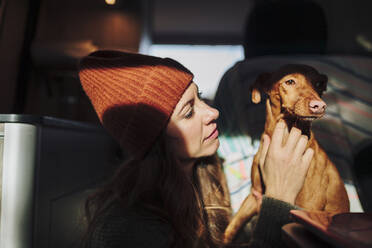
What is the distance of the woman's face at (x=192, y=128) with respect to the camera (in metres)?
0.80

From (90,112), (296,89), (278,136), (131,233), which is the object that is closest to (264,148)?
(278,136)

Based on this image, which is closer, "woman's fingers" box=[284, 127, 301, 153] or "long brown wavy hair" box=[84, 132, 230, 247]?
"woman's fingers" box=[284, 127, 301, 153]

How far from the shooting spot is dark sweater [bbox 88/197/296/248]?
0.70m

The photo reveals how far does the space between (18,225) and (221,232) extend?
22.4 inches

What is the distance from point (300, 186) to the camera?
0.70m

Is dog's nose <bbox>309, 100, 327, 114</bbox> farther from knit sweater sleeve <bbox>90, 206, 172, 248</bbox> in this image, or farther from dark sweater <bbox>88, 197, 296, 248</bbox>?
knit sweater sleeve <bbox>90, 206, 172, 248</bbox>

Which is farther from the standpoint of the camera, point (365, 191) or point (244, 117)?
point (244, 117)

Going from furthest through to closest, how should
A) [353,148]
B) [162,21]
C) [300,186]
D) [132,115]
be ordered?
1. [162,21]
2. [353,148]
3. [132,115]
4. [300,186]

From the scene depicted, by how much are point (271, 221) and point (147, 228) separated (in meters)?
0.30

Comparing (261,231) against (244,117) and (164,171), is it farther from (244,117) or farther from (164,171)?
(244,117)

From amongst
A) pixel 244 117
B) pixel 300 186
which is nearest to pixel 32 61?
pixel 244 117

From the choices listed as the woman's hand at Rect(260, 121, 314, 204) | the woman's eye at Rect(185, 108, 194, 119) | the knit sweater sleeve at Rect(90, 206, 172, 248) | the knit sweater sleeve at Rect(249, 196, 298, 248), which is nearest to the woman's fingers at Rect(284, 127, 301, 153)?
the woman's hand at Rect(260, 121, 314, 204)

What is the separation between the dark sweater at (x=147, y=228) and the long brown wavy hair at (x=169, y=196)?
0.08 feet

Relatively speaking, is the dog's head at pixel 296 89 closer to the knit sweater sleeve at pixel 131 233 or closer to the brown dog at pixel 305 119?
the brown dog at pixel 305 119
